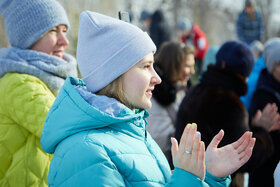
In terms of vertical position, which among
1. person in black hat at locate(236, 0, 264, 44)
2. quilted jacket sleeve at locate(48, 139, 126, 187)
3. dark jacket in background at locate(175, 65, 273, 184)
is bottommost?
person in black hat at locate(236, 0, 264, 44)

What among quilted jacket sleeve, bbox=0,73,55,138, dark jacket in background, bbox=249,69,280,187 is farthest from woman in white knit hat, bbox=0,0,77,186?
Result: dark jacket in background, bbox=249,69,280,187

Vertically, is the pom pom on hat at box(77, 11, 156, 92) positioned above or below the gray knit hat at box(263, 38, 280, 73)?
above

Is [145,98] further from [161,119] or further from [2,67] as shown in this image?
[161,119]

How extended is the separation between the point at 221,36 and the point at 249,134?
92.8 ft

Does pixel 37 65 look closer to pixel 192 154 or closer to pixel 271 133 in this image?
pixel 192 154

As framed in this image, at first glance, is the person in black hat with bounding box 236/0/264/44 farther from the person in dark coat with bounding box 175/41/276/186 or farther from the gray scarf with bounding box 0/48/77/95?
the gray scarf with bounding box 0/48/77/95

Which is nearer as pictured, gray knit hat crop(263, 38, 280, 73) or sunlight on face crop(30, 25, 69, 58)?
sunlight on face crop(30, 25, 69, 58)

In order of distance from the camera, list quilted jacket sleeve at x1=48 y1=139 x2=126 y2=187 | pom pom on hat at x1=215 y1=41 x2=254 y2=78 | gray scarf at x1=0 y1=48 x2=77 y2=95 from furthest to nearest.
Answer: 1. pom pom on hat at x1=215 y1=41 x2=254 y2=78
2. gray scarf at x1=0 y1=48 x2=77 y2=95
3. quilted jacket sleeve at x1=48 y1=139 x2=126 y2=187

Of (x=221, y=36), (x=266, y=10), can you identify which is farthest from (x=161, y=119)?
(x=221, y=36)

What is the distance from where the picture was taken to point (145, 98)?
197 cm

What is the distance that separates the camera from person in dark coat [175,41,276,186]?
298 cm

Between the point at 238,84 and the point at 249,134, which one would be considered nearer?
the point at 249,134

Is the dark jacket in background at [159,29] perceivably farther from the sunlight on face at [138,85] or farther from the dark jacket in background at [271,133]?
the sunlight on face at [138,85]

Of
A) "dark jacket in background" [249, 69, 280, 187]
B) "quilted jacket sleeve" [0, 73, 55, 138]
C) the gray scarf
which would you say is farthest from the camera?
"dark jacket in background" [249, 69, 280, 187]
